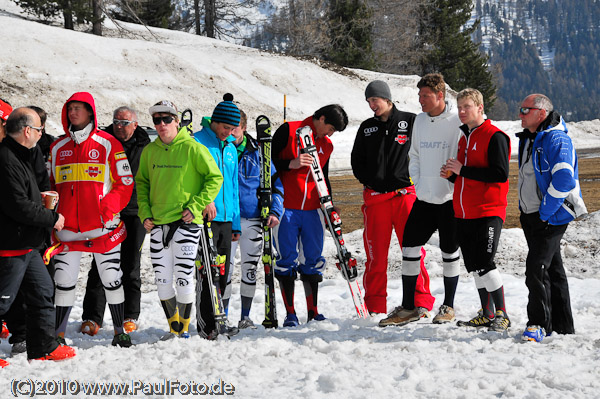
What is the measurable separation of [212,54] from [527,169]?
34304 millimetres

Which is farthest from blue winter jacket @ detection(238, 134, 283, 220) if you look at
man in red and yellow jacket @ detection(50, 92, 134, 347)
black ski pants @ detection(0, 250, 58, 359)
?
black ski pants @ detection(0, 250, 58, 359)

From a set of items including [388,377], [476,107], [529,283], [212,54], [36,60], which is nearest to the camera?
[388,377]

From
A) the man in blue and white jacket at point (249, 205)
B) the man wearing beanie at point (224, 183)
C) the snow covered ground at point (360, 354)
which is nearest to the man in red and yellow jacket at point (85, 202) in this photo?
the snow covered ground at point (360, 354)

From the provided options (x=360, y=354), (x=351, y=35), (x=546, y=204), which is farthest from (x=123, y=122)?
(x=351, y=35)

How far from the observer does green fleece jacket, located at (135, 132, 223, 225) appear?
5.21m

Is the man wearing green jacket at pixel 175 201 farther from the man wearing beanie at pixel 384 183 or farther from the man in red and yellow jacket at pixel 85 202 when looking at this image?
the man wearing beanie at pixel 384 183

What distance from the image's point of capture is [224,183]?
5.71 meters

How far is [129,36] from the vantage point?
3969 cm

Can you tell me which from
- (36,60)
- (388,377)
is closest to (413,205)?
(388,377)

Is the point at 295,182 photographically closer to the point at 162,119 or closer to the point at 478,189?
the point at 162,119

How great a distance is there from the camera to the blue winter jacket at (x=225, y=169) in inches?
224

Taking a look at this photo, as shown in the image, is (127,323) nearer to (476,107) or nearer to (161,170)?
(161,170)

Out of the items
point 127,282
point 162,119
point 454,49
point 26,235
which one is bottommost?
point 127,282

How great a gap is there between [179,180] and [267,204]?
1.07 metres
